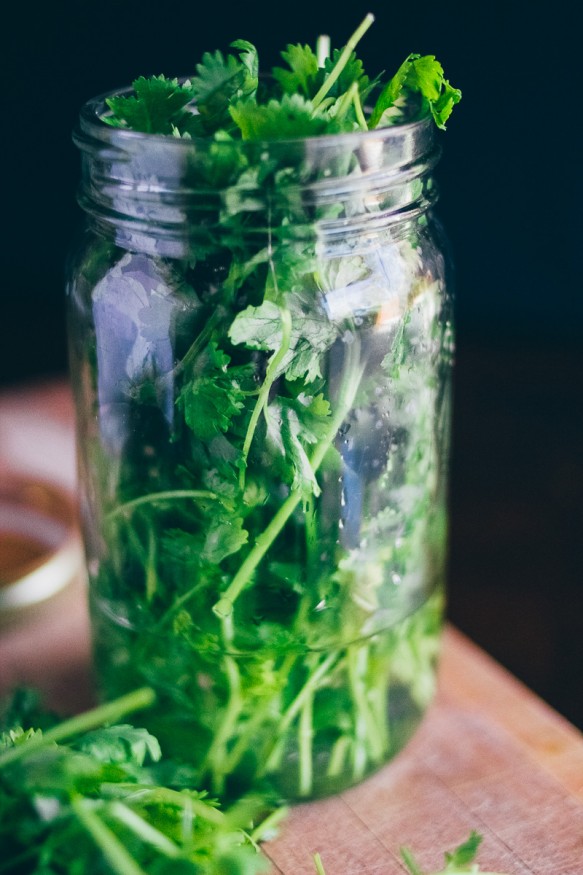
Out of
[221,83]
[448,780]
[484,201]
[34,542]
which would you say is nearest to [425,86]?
[221,83]

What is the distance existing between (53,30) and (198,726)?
6.63 feet

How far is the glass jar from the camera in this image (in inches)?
Result: 29.8

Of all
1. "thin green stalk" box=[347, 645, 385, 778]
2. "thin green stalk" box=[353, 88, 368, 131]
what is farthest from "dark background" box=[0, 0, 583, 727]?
"thin green stalk" box=[353, 88, 368, 131]

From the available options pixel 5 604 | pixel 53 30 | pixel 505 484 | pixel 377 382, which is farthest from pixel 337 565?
pixel 53 30

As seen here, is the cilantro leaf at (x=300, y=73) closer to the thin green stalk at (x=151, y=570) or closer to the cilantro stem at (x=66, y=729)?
the thin green stalk at (x=151, y=570)

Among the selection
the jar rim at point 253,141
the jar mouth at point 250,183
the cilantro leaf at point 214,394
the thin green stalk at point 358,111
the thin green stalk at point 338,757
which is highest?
the thin green stalk at point 358,111

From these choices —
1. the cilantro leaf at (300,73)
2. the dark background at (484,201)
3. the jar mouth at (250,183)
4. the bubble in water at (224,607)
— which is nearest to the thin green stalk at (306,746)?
the bubble in water at (224,607)

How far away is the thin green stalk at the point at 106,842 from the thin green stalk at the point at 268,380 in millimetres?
261

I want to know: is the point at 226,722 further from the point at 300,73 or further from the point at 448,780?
the point at 300,73

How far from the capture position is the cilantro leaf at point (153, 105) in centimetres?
78

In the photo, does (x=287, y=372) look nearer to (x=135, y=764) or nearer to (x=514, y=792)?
(x=135, y=764)

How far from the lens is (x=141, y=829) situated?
683 millimetres

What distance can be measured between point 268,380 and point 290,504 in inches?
3.9

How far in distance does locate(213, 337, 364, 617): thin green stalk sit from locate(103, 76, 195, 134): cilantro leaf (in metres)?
0.23
